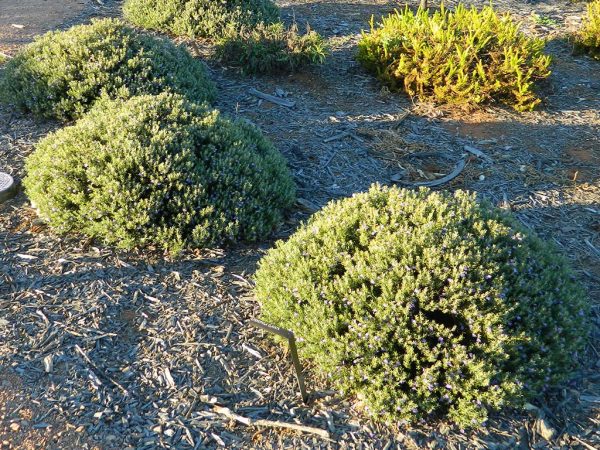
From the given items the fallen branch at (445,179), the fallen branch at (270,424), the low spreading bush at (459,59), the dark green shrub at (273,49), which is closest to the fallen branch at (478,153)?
the fallen branch at (445,179)

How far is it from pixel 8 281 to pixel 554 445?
10.6 feet

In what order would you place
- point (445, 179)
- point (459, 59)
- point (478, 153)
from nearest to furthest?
point (445, 179), point (478, 153), point (459, 59)

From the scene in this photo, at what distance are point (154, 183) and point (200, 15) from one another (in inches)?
160

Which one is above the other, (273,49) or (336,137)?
(273,49)

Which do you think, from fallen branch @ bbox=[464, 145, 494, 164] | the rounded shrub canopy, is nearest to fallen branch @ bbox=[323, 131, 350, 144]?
fallen branch @ bbox=[464, 145, 494, 164]

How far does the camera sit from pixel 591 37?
7.52m

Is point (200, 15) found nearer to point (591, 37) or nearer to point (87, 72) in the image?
point (87, 72)

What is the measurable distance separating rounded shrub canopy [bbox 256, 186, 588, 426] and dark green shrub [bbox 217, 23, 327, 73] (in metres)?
3.65

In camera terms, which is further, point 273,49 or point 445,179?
point 273,49

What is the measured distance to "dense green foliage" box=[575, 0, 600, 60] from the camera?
7508mm

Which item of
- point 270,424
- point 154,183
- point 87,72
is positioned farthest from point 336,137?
point 270,424

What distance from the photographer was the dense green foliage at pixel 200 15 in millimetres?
7324

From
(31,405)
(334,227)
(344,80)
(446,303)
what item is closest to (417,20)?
(344,80)

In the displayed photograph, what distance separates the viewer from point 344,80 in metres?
6.82
